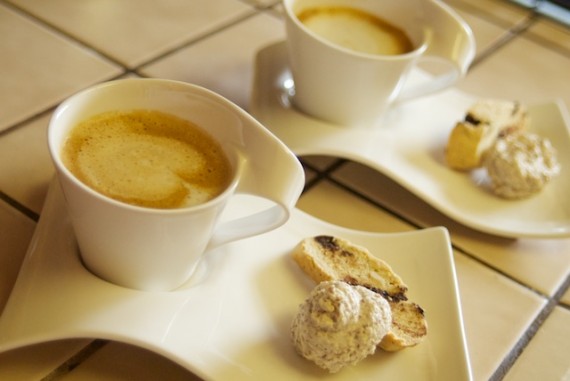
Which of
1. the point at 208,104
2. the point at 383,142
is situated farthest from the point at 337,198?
the point at 208,104

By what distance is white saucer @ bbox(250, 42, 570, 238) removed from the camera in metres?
0.65

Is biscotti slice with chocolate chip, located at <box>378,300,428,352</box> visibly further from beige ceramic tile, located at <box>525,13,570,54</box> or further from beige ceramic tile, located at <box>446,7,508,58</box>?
beige ceramic tile, located at <box>525,13,570,54</box>

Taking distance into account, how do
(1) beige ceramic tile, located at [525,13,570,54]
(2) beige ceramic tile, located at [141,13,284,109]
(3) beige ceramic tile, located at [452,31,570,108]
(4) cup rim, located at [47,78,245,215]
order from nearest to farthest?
(4) cup rim, located at [47,78,245,215] → (2) beige ceramic tile, located at [141,13,284,109] → (3) beige ceramic tile, located at [452,31,570,108] → (1) beige ceramic tile, located at [525,13,570,54]

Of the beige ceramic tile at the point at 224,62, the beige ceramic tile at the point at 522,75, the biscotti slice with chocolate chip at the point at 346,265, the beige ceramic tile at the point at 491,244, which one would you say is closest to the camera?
the biscotti slice with chocolate chip at the point at 346,265

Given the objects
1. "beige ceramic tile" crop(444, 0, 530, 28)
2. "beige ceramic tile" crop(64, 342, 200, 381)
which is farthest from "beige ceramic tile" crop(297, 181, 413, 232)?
"beige ceramic tile" crop(444, 0, 530, 28)

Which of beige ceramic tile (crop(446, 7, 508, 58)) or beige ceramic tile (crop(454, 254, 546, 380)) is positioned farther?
beige ceramic tile (crop(446, 7, 508, 58))

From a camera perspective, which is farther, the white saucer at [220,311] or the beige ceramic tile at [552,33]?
the beige ceramic tile at [552,33]

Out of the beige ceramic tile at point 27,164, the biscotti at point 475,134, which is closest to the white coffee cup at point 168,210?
the beige ceramic tile at point 27,164

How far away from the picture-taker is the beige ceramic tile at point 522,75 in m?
0.88

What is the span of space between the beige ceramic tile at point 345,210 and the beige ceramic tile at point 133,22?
0.24 metres

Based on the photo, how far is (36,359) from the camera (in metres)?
0.46

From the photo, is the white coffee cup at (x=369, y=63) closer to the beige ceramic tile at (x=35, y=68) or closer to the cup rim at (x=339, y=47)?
the cup rim at (x=339, y=47)

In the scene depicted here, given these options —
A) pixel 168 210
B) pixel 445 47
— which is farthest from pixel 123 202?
pixel 445 47

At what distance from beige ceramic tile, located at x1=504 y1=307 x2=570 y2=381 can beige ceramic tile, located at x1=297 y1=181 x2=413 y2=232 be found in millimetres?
140
